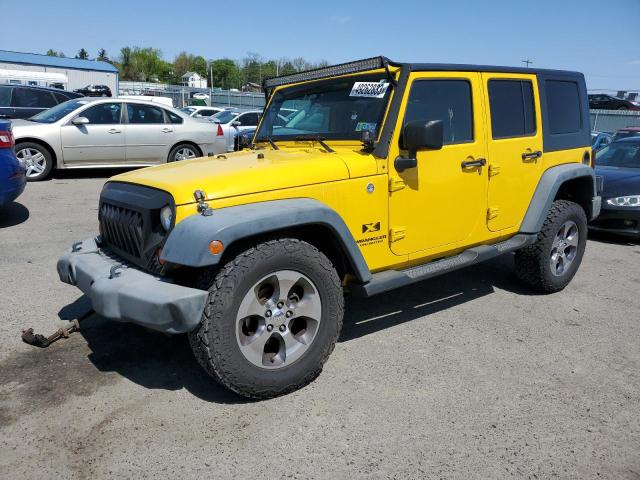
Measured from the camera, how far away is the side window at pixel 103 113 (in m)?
10.1

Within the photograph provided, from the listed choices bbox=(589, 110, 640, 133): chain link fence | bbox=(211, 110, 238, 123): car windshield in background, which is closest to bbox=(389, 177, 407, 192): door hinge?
bbox=(211, 110, 238, 123): car windshield in background

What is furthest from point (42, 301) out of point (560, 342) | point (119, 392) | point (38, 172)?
Answer: point (38, 172)

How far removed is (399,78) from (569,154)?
7.52ft

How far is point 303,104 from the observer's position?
4145mm

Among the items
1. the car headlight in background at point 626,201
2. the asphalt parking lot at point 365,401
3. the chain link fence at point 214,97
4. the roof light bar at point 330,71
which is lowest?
the asphalt parking lot at point 365,401

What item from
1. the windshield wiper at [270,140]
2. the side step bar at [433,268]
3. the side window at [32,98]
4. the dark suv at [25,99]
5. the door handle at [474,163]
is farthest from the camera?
the side window at [32,98]

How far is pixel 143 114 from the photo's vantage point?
10656 millimetres

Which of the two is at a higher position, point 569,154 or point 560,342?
point 569,154

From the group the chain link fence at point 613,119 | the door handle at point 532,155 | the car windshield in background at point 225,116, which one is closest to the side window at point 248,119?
the car windshield in background at point 225,116

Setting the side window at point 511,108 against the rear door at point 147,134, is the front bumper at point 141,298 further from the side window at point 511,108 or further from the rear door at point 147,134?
the rear door at point 147,134

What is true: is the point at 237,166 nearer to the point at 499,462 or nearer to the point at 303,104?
the point at 303,104

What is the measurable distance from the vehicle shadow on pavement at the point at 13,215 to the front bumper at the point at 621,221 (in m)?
7.98

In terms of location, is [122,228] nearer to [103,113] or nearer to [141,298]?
[141,298]

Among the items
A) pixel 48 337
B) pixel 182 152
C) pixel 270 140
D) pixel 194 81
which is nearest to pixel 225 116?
pixel 182 152
